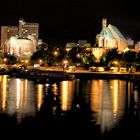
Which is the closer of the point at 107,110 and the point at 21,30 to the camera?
the point at 107,110

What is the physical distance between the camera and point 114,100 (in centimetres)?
1817

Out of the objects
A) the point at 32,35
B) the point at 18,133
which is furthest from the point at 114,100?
the point at 32,35

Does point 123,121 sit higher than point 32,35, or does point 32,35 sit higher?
point 32,35

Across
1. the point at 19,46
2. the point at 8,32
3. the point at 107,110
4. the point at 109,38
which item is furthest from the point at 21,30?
the point at 107,110

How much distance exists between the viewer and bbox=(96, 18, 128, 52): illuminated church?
8600 centimetres

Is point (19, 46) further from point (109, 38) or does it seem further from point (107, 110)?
point (107, 110)

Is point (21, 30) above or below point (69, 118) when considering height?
above

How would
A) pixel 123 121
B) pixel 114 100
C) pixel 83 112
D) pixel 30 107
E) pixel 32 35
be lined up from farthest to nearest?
pixel 32 35 → pixel 114 100 → pixel 30 107 → pixel 83 112 → pixel 123 121

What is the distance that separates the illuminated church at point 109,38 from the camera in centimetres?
8600

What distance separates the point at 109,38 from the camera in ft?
283

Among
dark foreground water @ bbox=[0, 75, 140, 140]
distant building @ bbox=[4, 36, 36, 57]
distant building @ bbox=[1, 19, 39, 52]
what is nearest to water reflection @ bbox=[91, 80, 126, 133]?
dark foreground water @ bbox=[0, 75, 140, 140]

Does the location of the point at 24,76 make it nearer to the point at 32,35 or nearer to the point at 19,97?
the point at 19,97

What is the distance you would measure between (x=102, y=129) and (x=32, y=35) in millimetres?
94349

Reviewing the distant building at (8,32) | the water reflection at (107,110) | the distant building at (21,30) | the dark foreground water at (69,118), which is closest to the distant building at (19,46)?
the distant building at (21,30)
